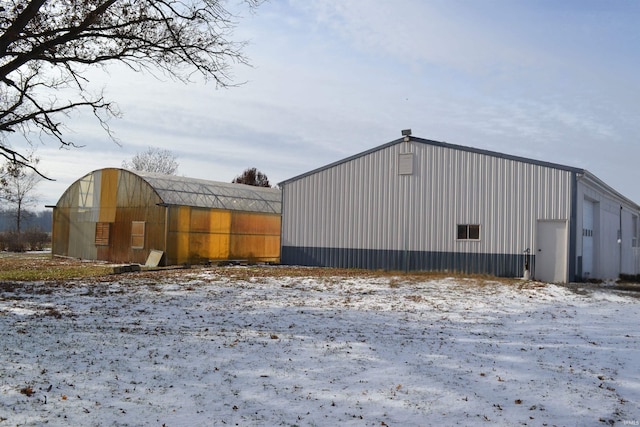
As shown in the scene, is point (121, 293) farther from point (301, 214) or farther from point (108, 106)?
point (301, 214)

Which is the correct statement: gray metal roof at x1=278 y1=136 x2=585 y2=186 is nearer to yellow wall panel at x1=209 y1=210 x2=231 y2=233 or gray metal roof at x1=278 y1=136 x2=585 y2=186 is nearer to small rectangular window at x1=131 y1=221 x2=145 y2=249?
yellow wall panel at x1=209 y1=210 x2=231 y2=233

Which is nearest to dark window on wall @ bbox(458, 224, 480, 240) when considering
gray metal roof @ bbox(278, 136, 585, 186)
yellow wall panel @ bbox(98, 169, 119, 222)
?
gray metal roof @ bbox(278, 136, 585, 186)

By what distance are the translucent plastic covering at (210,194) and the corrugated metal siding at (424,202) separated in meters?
4.92

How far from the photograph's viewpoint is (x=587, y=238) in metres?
23.0

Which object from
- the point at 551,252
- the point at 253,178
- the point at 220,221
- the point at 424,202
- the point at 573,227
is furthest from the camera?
the point at 253,178

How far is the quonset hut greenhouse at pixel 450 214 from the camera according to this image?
21047mm

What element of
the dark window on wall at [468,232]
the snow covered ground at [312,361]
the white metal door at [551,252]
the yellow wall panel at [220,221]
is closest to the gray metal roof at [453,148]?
the white metal door at [551,252]

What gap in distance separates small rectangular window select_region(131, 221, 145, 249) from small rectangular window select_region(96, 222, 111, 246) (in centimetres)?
244

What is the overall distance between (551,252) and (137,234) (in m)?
20.1

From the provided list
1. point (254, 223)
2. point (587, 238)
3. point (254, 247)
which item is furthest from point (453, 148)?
point (254, 247)

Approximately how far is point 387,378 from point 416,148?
1740cm

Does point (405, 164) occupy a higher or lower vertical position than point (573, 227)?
higher

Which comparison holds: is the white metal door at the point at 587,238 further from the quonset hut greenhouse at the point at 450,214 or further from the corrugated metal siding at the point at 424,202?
the corrugated metal siding at the point at 424,202

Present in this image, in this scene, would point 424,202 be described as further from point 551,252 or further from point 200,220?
point 200,220
